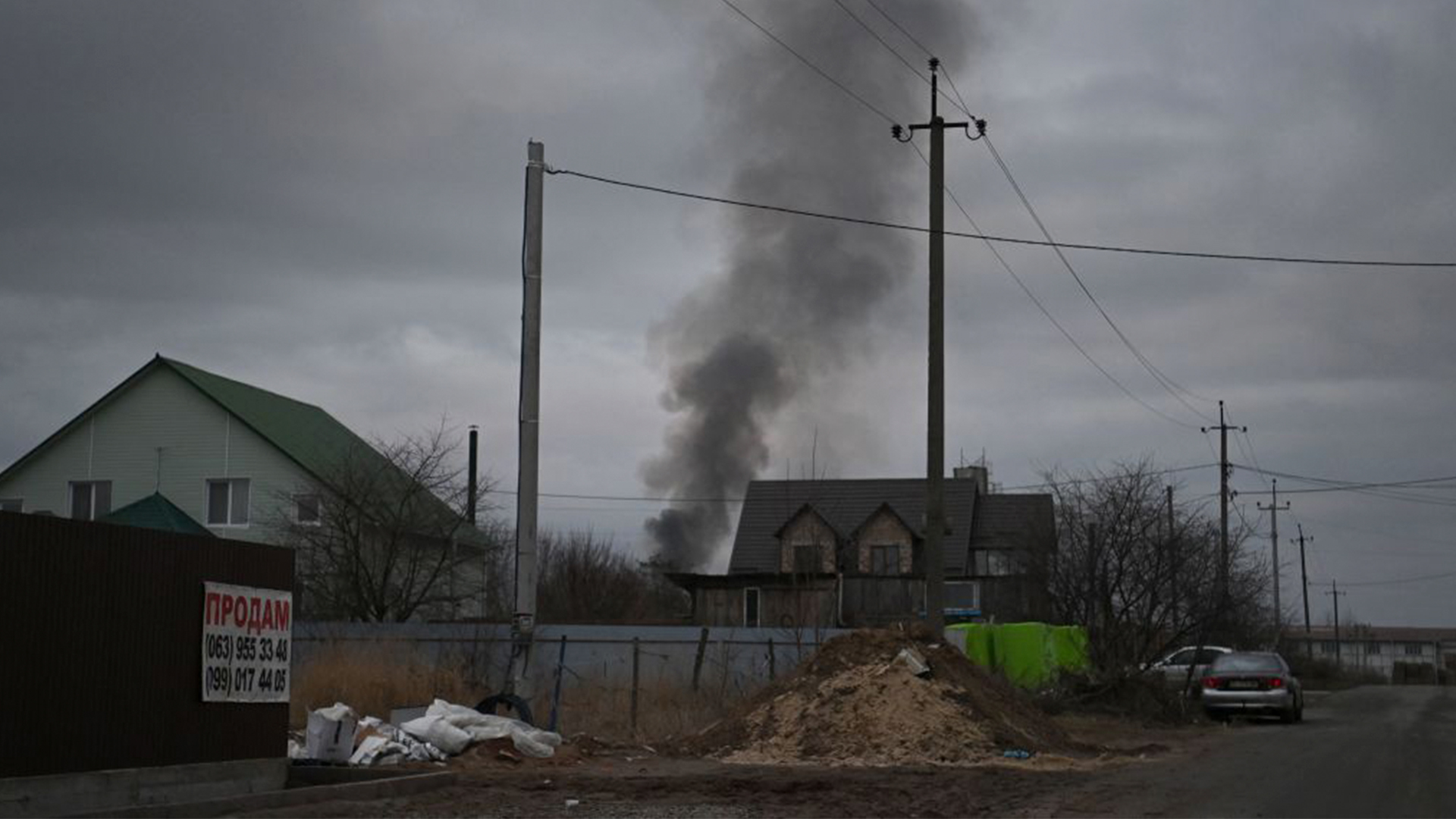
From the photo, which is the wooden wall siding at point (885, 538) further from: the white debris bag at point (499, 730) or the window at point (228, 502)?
the white debris bag at point (499, 730)

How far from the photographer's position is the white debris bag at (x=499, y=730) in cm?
1761

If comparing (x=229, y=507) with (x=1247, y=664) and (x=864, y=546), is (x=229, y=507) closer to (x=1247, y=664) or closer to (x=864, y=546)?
(x=864, y=546)

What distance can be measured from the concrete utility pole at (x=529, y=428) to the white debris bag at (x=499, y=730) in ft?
3.75

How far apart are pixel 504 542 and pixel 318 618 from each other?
494 inches

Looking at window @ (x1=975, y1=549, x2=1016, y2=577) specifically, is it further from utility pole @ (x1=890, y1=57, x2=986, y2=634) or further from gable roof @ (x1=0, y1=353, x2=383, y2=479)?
utility pole @ (x1=890, y1=57, x2=986, y2=634)

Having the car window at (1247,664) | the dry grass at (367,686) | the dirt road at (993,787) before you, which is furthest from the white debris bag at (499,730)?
the car window at (1247,664)

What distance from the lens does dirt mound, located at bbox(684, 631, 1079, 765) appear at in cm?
1889

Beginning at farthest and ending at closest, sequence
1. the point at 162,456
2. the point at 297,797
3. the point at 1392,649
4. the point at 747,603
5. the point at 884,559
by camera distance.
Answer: the point at 1392,649 < the point at 884,559 < the point at 747,603 < the point at 162,456 < the point at 297,797

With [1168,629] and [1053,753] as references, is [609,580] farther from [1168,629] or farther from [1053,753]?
[1053,753]

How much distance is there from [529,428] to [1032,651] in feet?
50.7

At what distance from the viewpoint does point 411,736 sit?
17.1m

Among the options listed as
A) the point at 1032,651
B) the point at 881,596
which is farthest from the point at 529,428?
the point at 881,596

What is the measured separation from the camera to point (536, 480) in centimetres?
1945

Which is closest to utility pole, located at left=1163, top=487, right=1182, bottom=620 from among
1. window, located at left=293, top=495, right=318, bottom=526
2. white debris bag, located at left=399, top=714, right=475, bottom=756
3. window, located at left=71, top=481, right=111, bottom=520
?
white debris bag, located at left=399, top=714, right=475, bottom=756
